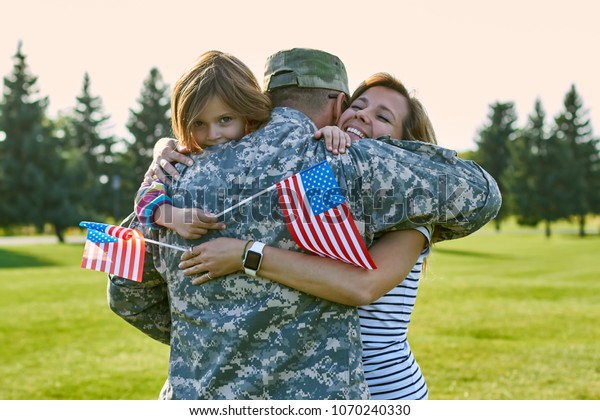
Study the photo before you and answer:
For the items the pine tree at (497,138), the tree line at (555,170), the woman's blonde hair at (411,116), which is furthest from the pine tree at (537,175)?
the woman's blonde hair at (411,116)

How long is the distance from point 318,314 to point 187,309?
0.49 meters

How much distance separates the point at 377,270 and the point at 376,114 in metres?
0.81

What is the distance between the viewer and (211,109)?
2.80 metres

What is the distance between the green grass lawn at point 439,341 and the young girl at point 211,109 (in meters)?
1.35

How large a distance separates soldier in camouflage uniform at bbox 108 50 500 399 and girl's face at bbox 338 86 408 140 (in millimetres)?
361

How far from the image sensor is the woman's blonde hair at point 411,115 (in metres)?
3.19

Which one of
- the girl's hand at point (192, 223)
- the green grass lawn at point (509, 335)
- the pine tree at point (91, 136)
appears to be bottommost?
the green grass lawn at point (509, 335)

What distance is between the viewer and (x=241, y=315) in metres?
2.57

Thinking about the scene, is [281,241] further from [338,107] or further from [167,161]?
[338,107]

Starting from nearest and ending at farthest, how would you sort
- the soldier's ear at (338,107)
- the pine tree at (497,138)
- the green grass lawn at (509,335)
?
1. the soldier's ear at (338,107)
2. the green grass lawn at (509,335)
3. the pine tree at (497,138)

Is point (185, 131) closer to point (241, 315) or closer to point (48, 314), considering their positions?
point (241, 315)

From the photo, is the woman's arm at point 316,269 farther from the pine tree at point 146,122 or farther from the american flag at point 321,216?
the pine tree at point 146,122

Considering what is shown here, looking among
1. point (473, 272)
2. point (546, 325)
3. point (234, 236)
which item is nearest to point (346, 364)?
point (234, 236)

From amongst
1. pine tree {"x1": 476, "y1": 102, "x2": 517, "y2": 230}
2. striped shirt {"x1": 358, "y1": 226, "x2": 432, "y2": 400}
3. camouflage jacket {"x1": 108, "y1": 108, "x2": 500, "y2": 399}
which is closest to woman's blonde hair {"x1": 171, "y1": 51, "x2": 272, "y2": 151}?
camouflage jacket {"x1": 108, "y1": 108, "x2": 500, "y2": 399}
